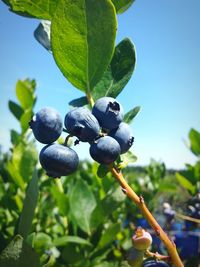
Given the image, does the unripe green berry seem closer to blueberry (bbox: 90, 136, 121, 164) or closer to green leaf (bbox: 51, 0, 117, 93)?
blueberry (bbox: 90, 136, 121, 164)

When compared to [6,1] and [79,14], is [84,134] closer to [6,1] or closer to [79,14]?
[79,14]

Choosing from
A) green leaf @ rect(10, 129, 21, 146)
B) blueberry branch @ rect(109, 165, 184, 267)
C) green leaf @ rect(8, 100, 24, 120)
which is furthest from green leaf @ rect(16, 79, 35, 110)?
blueberry branch @ rect(109, 165, 184, 267)

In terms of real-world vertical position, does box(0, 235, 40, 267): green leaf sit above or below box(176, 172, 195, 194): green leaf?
above

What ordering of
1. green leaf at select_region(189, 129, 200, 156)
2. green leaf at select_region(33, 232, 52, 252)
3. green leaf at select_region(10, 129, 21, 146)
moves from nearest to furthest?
green leaf at select_region(33, 232, 52, 252) → green leaf at select_region(189, 129, 200, 156) → green leaf at select_region(10, 129, 21, 146)

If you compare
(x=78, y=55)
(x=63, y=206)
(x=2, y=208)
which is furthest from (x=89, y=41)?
(x=2, y=208)

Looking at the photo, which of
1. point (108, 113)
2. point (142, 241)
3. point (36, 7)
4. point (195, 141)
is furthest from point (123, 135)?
point (195, 141)
